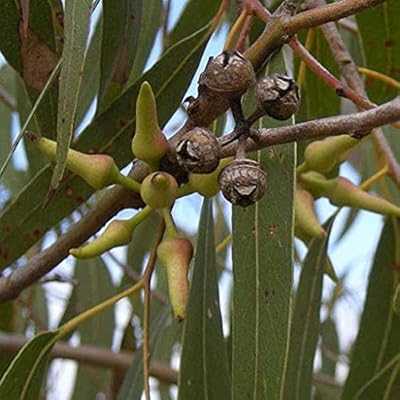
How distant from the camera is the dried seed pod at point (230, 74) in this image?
2.86 ft

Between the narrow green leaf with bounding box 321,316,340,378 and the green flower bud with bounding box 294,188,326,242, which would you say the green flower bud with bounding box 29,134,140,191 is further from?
the narrow green leaf with bounding box 321,316,340,378

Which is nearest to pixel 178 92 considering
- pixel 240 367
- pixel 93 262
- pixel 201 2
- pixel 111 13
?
pixel 111 13

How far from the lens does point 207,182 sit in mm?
958

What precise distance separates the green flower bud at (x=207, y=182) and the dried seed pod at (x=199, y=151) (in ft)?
0.26

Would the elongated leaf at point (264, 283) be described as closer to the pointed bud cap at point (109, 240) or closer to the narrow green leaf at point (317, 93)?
the pointed bud cap at point (109, 240)

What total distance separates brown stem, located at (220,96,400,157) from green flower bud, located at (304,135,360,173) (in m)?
0.14

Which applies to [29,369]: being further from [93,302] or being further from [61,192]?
[93,302]

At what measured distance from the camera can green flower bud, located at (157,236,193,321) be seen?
37.9 inches

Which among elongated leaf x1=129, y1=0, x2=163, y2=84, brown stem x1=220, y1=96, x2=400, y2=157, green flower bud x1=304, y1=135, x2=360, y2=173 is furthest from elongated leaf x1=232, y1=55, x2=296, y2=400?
elongated leaf x1=129, y1=0, x2=163, y2=84

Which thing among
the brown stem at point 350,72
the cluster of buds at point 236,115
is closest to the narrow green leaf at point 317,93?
the brown stem at point 350,72

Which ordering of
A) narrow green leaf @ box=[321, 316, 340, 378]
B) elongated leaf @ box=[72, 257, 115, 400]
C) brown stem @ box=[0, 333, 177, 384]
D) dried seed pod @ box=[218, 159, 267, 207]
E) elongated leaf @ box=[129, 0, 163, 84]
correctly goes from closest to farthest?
dried seed pod @ box=[218, 159, 267, 207] → elongated leaf @ box=[129, 0, 163, 84] → brown stem @ box=[0, 333, 177, 384] → elongated leaf @ box=[72, 257, 115, 400] → narrow green leaf @ box=[321, 316, 340, 378]

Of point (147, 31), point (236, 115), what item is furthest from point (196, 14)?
point (236, 115)

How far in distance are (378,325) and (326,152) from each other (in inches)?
17.9

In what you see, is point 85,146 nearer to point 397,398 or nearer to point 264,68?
point 264,68
